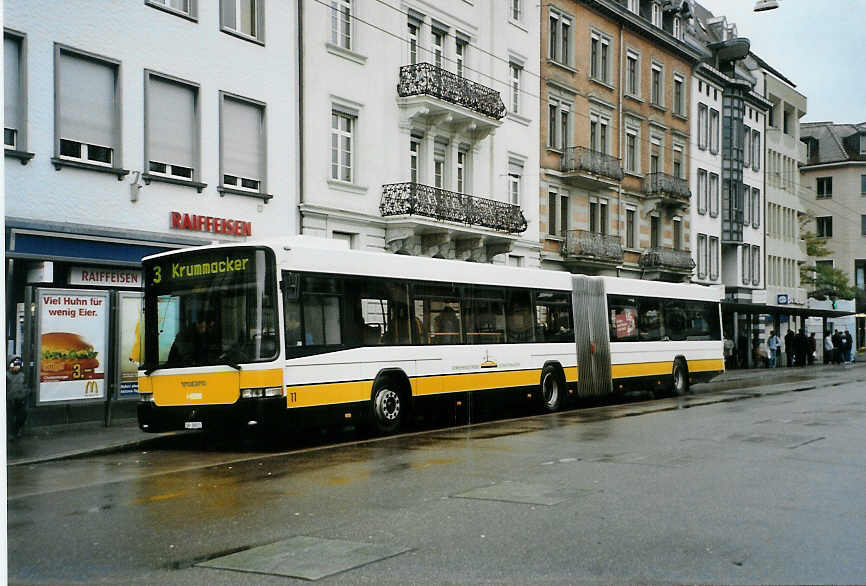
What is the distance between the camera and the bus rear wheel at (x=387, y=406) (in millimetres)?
16359

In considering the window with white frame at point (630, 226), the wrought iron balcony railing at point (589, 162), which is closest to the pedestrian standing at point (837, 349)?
the window with white frame at point (630, 226)

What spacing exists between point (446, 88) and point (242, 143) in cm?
825

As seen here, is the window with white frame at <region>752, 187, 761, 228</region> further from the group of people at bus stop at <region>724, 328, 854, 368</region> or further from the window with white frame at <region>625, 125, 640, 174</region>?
the window with white frame at <region>625, 125, 640, 174</region>

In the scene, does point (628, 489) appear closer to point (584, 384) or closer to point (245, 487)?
point (245, 487)

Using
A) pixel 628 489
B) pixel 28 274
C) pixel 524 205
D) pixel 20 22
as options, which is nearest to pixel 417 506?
pixel 628 489

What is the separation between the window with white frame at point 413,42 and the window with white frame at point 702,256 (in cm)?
2458

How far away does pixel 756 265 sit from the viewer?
5753cm

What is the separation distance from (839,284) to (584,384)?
49.8 m

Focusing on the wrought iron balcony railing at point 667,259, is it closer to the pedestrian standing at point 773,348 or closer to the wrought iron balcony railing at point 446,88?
the pedestrian standing at point 773,348

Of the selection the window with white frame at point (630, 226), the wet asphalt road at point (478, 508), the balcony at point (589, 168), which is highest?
the balcony at point (589, 168)

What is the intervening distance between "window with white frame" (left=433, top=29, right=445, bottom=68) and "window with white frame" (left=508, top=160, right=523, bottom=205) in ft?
16.9

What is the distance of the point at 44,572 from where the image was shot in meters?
6.73

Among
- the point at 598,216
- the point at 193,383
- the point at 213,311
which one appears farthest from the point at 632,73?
the point at 193,383

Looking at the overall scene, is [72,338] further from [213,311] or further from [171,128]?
[171,128]
